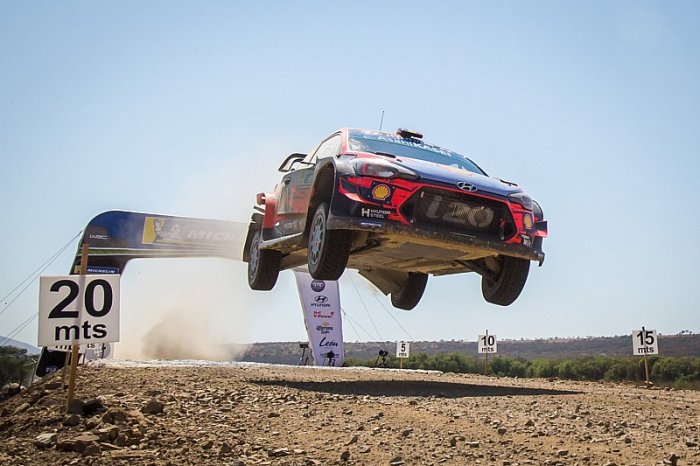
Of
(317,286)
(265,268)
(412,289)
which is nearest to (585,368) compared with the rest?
(317,286)

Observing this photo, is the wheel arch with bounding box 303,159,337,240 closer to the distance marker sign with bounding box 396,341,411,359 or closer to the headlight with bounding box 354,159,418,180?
the headlight with bounding box 354,159,418,180

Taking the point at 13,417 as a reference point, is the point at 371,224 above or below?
above

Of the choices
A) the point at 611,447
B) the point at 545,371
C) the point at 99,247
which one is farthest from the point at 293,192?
the point at 545,371

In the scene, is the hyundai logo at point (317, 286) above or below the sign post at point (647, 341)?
above

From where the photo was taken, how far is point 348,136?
8.09m

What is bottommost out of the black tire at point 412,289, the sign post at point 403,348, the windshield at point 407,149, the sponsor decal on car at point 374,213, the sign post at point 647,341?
the sign post at point 403,348

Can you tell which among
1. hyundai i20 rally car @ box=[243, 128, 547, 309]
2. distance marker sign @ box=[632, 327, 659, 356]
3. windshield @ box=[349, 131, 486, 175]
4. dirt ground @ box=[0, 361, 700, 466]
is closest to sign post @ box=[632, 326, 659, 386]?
distance marker sign @ box=[632, 327, 659, 356]

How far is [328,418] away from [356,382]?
2688 millimetres

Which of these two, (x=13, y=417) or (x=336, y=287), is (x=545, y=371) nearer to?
(x=336, y=287)

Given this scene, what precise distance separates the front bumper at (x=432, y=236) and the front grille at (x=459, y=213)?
106mm

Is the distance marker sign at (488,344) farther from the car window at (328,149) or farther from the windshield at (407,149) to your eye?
the car window at (328,149)

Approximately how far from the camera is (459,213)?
7379 mm

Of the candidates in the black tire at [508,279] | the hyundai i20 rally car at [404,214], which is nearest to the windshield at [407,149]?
the hyundai i20 rally car at [404,214]

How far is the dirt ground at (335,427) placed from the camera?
14.1 ft
